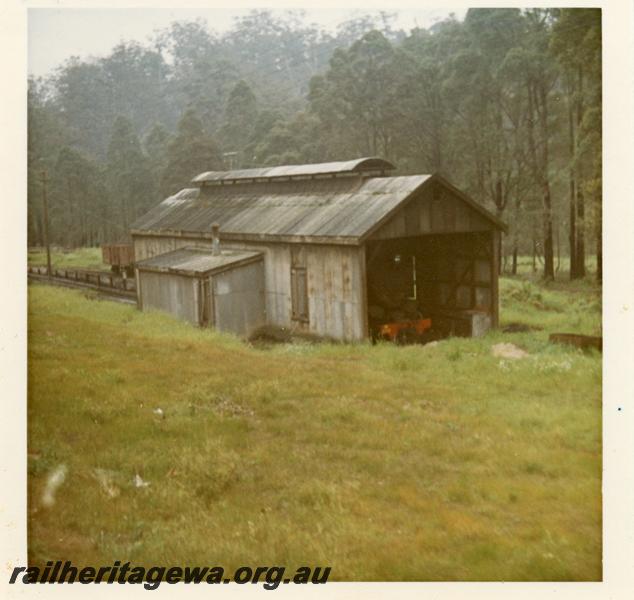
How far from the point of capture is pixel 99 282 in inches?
719

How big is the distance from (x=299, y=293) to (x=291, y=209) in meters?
2.23

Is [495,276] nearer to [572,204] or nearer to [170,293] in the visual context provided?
[572,204]

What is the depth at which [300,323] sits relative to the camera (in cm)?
1659

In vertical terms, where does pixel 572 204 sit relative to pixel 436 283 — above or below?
above

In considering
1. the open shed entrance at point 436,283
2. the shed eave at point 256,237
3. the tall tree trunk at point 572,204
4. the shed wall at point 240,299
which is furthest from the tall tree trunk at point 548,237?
the shed wall at point 240,299

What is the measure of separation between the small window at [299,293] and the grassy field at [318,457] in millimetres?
4115

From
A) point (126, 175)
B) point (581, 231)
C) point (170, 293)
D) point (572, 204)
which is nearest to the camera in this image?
point (581, 231)

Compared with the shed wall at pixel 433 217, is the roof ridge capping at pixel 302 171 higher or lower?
higher

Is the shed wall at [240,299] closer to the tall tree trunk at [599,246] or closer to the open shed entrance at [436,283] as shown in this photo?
the open shed entrance at [436,283]

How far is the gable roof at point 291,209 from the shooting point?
15.7 metres

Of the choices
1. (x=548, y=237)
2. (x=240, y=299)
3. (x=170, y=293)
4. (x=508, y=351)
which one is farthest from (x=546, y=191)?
→ (x=170, y=293)
